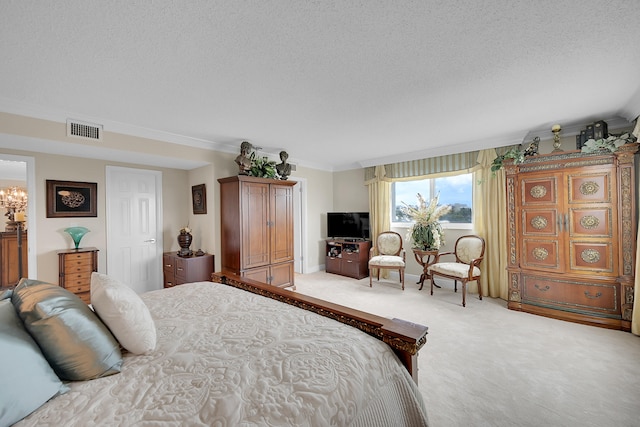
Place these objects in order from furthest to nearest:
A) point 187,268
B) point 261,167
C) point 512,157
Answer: point 261,167 → point 187,268 → point 512,157

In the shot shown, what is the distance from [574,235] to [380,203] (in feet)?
9.47

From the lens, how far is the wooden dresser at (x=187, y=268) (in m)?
3.73

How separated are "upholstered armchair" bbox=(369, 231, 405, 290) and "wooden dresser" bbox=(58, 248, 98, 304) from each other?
160 inches

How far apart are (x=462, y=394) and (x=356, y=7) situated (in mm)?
2613

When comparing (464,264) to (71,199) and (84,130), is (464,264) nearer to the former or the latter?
(84,130)

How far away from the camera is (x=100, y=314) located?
1.23 m

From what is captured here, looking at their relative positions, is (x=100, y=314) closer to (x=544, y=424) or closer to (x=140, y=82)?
(x=140, y=82)

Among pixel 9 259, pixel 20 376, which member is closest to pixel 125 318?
pixel 20 376

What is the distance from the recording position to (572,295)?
308 centimetres

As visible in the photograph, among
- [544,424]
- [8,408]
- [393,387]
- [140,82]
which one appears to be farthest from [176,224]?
[544,424]

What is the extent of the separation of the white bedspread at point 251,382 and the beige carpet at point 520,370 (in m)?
0.90

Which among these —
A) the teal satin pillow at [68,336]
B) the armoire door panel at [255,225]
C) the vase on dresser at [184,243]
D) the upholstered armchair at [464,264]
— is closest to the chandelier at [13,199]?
the vase on dresser at [184,243]

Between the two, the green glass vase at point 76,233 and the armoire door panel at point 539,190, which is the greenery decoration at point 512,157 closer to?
the armoire door panel at point 539,190

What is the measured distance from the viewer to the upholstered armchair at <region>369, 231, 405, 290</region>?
4500 mm
